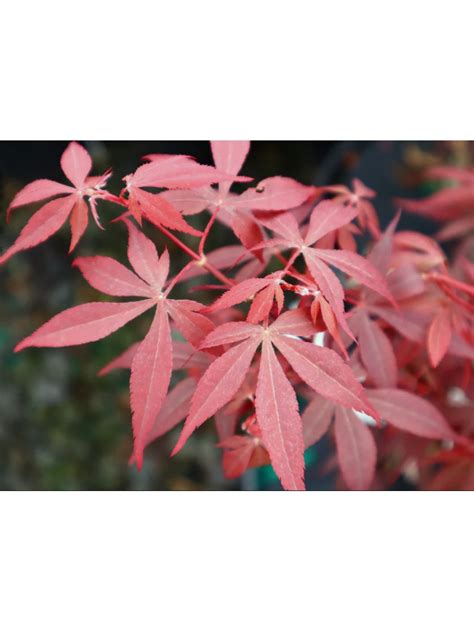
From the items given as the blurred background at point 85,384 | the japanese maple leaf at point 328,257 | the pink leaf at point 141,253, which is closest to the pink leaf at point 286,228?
the japanese maple leaf at point 328,257

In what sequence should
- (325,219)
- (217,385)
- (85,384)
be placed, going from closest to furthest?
(217,385)
(325,219)
(85,384)

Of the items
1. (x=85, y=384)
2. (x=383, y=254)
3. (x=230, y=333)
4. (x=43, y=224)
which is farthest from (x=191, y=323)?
(x=85, y=384)

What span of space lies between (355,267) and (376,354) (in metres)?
0.12

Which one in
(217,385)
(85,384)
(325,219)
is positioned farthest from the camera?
(85,384)

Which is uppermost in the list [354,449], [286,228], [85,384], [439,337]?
[286,228]

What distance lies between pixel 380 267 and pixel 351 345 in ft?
0.28

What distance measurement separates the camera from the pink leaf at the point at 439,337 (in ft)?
1.89

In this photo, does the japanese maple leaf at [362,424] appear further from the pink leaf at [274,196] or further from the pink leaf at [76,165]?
the pink leaf at [76,165]

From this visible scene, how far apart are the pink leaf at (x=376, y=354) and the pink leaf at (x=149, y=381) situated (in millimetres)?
220

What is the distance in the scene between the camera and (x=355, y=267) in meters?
0.51

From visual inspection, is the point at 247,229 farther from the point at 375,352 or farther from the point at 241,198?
the point at 375,352

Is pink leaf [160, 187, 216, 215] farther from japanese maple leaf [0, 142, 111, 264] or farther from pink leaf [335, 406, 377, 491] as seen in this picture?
pink leaf [335, 406, 377, 491]

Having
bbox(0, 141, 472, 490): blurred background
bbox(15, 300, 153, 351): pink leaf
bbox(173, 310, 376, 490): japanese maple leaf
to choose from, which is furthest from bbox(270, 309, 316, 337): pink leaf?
bbox(0, 141, 472, 490): blurred background

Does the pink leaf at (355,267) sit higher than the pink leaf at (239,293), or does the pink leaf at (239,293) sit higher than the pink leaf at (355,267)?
the pink leaf at (355,267)
